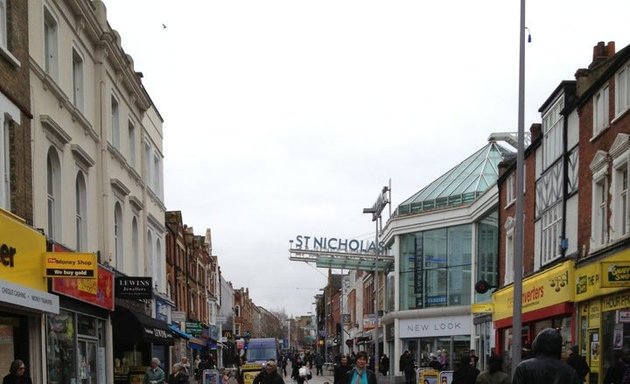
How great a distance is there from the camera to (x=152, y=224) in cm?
2981

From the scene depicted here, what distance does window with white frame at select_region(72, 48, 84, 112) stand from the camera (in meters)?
19.9

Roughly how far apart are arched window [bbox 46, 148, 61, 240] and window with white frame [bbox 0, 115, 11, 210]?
3.25 meters

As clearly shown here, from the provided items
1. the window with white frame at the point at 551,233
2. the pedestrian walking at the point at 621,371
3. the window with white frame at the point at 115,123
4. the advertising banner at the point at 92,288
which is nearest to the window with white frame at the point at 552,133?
the window with white frame at the point at 551,233

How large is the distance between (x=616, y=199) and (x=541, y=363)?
14.0 m

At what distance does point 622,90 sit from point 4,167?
12969 mm

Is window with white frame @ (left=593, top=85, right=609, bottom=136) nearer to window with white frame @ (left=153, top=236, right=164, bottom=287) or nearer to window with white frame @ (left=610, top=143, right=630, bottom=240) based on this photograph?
window with white frame @ (left=610, top=143, right=630, bottom=240)

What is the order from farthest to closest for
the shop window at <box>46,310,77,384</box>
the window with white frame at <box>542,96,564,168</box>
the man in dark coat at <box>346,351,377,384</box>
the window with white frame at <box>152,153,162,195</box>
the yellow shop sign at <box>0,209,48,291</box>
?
1. the window with white frame at <box>152,153,162,195</box>
2. the window with white frame at <box>542,96,564,168</box>
3. the shop window at <box>46,310,77,384</box>
4. the yellow shop sign at <box>0,209,48,291</box>
5. the man in dark coat at <box>346,351,377,384</box>

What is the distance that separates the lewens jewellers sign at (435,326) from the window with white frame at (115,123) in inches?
987

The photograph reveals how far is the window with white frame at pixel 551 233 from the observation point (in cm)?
2361

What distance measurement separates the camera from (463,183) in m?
45.2

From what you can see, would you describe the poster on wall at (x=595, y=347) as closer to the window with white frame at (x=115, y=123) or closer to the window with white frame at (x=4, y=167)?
the window with white frame at (x=4, y=167)

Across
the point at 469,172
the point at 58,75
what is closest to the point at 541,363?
the point at 58,75

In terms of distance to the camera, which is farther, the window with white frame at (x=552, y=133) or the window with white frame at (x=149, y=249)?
the window with white frame at (x=149, y=249)

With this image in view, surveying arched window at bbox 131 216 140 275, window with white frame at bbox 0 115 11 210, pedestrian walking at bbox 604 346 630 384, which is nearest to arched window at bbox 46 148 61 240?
window with white frame at bbox 0 115 11 210
